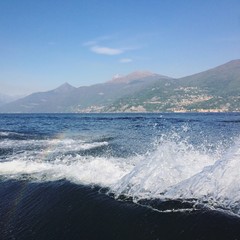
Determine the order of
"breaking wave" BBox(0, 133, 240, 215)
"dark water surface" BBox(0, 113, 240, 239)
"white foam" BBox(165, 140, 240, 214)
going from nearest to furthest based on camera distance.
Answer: "dark water surface" BBox(0, 113, 240, 239) → "white foam" BBox(165, 140, 240, 214) → "breaking wave" BBox(0, 133, 240, 215)

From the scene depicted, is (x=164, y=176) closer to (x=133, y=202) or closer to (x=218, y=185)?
(x=133, y=202)

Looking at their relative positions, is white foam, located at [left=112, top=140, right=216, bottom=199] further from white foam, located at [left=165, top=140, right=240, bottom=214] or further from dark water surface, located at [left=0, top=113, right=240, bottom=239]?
white foam, located at [left=165, top=140, right=240, bottom=214]

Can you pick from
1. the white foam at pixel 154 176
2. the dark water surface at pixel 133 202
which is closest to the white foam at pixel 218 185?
the dark water surface at pixel 133 202

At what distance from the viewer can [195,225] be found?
33.1 feet

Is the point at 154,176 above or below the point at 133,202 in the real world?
above

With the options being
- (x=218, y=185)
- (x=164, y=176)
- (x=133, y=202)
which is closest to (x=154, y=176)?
(x=164, y=176)

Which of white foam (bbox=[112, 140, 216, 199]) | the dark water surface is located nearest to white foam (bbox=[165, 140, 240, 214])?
the dark water surface

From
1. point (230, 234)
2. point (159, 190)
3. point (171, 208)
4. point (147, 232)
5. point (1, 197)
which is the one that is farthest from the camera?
point (1, 197)

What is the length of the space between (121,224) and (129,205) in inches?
61.9

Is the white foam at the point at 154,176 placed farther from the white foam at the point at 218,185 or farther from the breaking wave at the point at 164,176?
the white foam at the point at 218,185

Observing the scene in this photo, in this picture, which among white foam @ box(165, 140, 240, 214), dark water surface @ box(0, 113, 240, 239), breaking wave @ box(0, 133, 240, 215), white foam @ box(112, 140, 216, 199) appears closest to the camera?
dark water surface @ box(0, 113, 240, 239)

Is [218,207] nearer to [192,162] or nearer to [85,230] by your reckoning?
[85,230]

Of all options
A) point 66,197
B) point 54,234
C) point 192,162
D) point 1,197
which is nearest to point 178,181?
point 192,162

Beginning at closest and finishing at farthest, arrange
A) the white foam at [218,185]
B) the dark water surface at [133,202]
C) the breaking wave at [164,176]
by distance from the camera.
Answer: the dark water surface at [133,202], the white foam at [218,185], the breaking wave at [164,176]
